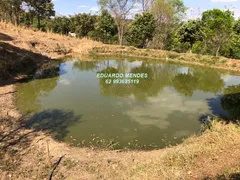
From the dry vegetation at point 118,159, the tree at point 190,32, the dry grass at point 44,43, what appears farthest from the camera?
the tree at point 190,32

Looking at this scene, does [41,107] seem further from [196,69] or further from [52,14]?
[52,14]

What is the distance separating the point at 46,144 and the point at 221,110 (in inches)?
302

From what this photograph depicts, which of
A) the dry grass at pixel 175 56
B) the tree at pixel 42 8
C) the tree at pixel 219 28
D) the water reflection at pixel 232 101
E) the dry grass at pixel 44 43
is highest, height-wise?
the tree at pixel 42 8

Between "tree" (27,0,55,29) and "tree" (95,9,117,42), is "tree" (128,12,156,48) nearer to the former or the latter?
"tree" (95,9,117,42)

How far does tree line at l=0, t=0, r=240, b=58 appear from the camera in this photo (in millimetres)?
21141

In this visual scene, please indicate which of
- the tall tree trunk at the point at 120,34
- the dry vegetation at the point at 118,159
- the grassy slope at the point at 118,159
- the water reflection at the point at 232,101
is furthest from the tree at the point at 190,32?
the dry vegetation at the point at 118,159

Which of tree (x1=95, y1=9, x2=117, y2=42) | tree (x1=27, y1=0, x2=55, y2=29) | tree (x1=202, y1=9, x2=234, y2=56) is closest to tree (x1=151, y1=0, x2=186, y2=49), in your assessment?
tree (x1=95, y1=9, x2=117, y2=42)

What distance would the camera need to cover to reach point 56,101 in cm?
977

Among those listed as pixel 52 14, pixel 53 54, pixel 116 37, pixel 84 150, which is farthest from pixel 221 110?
pixel 52 14

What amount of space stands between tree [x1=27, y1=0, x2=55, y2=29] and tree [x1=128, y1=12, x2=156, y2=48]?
13.3 meters

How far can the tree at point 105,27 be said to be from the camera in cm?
2868

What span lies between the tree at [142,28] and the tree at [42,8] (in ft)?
43.7

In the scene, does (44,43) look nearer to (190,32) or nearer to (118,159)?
(190,32)

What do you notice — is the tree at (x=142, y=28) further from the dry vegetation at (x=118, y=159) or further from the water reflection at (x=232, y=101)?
the dry vegetation at (x=118, y=159)
